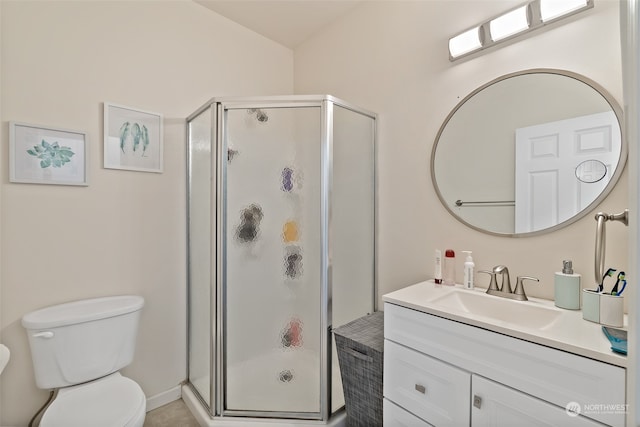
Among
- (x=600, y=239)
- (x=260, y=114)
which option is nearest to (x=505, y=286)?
(x=600, y=239)

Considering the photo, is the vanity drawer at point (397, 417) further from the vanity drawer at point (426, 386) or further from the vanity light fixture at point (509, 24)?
the vanity light fixture at point (509, 24)

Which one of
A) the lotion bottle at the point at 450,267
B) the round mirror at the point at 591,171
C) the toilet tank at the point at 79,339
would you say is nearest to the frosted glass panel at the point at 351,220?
the lotion bottle at the point at 450,267

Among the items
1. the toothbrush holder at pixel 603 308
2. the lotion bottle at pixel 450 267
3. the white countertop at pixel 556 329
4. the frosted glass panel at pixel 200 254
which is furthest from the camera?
the frosted glass panel at pixel 200 254

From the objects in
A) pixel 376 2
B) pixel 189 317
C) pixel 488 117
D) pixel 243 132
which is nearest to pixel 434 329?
pixel 488 117

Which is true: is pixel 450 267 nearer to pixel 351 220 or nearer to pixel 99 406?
pixel 351 220

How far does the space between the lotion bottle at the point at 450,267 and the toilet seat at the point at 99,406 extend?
5.09 feet

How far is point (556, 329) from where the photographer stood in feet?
3.18

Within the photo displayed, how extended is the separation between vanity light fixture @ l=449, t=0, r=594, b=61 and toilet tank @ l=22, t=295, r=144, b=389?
86.9 inches

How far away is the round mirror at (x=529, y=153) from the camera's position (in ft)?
3.73

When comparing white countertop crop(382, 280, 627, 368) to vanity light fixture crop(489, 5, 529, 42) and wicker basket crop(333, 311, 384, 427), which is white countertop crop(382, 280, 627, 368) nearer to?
wicker basket crop(333, 311, 384, 427)

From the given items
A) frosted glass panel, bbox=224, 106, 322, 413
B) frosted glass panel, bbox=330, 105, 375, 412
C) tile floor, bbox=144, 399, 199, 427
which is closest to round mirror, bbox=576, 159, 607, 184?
frosted glass panel, bbox=330, 105, 375, 412

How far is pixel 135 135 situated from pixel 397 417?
205 cm

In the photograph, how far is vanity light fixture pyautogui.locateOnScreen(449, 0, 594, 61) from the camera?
1.19 metres

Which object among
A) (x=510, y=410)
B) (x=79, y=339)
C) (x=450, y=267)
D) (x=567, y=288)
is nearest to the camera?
(x=510, y=410)
